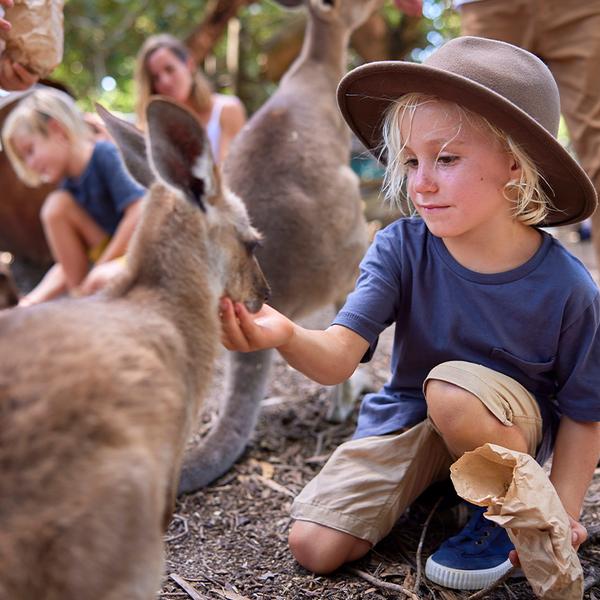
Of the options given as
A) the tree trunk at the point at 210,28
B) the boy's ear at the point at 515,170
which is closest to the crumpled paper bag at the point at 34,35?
the boy's ear at the point at 515,170

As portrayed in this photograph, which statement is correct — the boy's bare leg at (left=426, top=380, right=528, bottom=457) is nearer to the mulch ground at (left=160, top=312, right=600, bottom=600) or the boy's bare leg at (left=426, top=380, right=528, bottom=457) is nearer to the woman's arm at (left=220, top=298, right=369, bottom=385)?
the woman's arm at (left=220, top=298, right=369, bottom=385)

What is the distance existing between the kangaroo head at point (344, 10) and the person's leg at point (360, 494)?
8.21 feet

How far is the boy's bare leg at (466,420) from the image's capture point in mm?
1796

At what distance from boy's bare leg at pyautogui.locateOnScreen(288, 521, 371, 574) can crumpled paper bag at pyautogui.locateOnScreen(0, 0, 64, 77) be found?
1.48 m

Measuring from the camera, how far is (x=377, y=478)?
205 cm

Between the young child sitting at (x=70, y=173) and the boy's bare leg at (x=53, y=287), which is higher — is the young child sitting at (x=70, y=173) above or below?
above

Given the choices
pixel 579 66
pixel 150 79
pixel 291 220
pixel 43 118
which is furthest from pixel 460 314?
pixel 150 79

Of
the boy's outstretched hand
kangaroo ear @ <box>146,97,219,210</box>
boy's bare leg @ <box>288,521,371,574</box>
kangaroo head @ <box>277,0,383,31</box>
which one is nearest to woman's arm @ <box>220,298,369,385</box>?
the boy's outstretched hand

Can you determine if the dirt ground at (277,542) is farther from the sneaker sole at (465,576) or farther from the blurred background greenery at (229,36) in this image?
the blurred background greenery at (229,36)

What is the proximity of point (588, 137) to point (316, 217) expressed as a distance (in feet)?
3.26

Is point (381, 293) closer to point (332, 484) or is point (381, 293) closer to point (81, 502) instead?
point (332, 484)

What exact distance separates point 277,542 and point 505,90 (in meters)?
1.29

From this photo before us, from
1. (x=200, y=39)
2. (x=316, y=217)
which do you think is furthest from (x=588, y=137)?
(x=200, y=39)

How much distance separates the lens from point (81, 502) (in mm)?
1090
